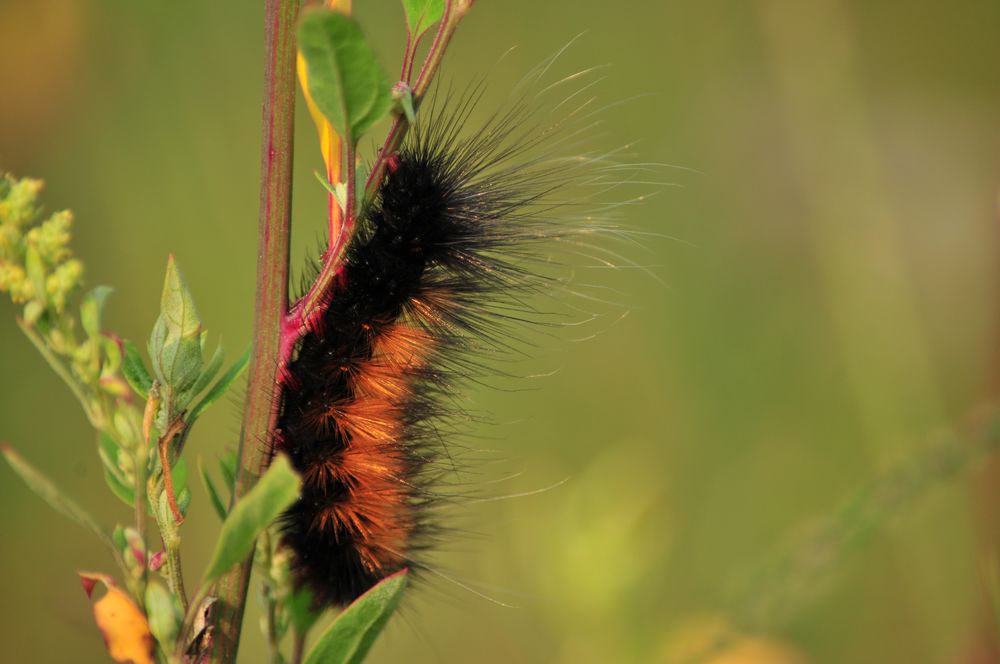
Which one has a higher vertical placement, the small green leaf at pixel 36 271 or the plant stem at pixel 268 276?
the small green leaf at pixel 36 271

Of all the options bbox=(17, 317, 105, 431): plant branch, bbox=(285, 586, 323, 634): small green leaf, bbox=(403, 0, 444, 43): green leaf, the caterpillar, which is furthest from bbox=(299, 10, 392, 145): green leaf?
bbox=(285, 586, 323, 634): small green leaf

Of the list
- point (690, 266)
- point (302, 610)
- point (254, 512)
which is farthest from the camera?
point (690, 266)

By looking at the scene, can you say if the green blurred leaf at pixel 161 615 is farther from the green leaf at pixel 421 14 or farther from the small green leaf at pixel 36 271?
the green leaf at pixel 421 14

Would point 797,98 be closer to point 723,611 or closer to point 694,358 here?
point 694,358

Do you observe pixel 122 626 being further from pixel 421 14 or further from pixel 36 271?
pixel 421 14

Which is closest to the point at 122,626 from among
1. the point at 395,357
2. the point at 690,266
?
the point at 395,357

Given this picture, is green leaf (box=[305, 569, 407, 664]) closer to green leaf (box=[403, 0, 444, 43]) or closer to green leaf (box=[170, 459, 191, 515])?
green leaf (box=[170, 459, 191, 515])

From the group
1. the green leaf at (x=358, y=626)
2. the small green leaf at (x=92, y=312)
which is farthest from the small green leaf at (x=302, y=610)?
the small green leaf at (x=92, y=312)
